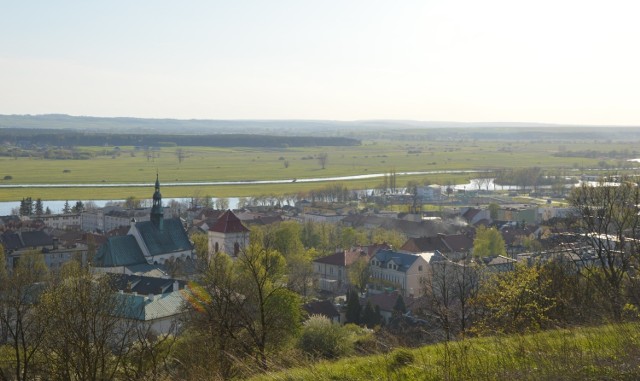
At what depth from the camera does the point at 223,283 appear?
22.0m

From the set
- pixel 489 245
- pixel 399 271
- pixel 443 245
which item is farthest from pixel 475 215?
pixel 399 271

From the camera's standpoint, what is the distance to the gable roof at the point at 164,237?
48.3 metres

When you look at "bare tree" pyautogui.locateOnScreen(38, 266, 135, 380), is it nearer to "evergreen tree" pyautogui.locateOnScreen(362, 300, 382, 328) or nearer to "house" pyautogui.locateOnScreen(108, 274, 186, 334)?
"house" pyautogui.locateOnScreen(108, 274, 186, 334)

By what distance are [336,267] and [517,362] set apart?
1585 inches

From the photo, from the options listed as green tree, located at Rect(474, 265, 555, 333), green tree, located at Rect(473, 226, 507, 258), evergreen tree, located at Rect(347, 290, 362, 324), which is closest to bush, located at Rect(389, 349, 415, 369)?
green tree, located at Rect(474, 265, 555, 333)

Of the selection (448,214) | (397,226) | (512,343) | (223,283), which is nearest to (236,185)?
(448,214)

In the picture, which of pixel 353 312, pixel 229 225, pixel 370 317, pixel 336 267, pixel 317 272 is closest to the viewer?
pixel 370 317

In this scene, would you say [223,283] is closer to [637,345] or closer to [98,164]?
[637,345]

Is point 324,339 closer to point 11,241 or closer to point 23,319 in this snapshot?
point 23,319

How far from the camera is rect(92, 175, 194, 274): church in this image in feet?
148

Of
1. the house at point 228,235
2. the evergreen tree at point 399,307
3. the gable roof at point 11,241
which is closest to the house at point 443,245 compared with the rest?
the house at point 228,235

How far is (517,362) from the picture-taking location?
347 inches

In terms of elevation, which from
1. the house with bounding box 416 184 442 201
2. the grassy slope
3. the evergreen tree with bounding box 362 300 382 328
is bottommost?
the house with bounding box 416 184 442 201

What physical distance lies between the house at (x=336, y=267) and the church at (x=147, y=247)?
8854 mm
